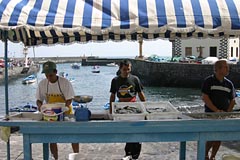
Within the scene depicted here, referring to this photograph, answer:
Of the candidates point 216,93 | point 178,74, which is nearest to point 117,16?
point 216,93

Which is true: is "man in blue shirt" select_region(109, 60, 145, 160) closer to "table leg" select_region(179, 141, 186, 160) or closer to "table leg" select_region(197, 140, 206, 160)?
"table leg" select_region(179, 141, 186, 160)

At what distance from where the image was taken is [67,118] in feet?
16.2

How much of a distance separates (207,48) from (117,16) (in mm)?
57705

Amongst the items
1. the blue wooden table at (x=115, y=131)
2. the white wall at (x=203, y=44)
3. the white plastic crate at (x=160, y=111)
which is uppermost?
the white wall at (x=203, y=44)

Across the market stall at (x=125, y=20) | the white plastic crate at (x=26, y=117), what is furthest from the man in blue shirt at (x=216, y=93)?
the white plastic crate at (x=26, y=117)

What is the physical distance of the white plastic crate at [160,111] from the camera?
15.2 ft

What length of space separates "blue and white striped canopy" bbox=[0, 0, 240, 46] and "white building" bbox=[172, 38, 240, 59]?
5312 cm

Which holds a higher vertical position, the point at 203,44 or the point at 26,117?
the point at 203,44

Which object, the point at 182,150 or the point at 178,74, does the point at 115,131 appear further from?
the point at 178,74

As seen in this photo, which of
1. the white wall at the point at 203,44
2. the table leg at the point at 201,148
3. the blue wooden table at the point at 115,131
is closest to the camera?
the blue wooden table at the point at 115,131

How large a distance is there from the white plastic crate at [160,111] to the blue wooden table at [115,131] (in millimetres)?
256

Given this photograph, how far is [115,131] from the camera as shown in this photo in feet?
14.3

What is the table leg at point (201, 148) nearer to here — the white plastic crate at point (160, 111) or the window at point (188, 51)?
the white plastic crate at point (160, 111)

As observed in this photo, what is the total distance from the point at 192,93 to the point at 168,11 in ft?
124
